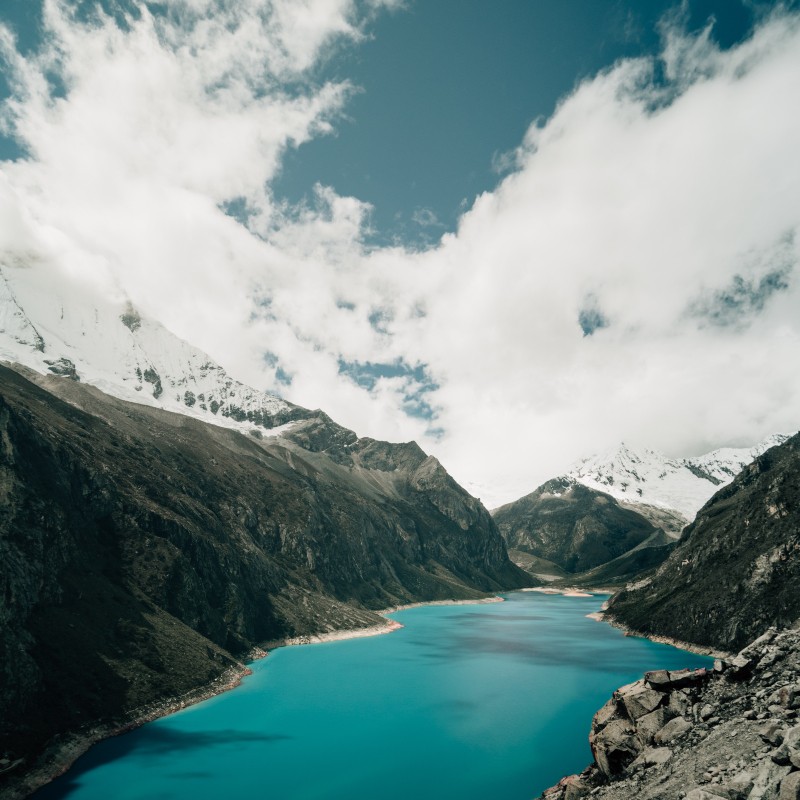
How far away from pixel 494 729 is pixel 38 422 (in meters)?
110

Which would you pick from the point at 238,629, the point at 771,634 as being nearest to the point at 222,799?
the point at 771,634

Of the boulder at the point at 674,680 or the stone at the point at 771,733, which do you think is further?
the boulder at the point at 674,680

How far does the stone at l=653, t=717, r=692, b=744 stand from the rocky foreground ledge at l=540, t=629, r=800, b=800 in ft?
0.17

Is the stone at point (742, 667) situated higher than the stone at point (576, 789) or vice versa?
the stone at point (742, 667)

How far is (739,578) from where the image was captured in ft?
399

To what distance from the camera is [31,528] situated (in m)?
78.9

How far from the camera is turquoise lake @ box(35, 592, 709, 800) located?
167ft

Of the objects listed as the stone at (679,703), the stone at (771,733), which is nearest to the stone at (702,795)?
the stone at (771,733)

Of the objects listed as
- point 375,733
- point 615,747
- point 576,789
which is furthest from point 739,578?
point 576,789

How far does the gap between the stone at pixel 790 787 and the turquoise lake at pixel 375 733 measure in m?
36.9

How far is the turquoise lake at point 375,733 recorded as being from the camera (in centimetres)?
5075

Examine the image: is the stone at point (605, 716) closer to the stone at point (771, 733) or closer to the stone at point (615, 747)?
the stone at point (615, 747)

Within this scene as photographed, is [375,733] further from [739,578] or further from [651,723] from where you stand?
[739,578]

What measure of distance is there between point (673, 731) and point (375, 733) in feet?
166
